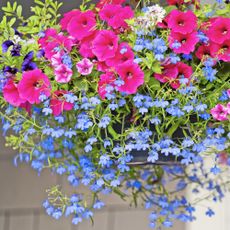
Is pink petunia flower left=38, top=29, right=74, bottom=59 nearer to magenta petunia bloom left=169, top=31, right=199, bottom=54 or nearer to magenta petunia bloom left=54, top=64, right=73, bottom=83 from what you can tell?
magenta petunia bloom left=54, top=64, right=73, bottom=83

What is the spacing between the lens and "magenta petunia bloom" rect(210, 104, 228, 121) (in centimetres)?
120

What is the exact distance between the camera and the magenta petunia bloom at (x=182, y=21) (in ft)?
3.86

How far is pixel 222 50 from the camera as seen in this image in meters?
1.20

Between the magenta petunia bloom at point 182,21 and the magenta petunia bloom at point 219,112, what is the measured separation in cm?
16

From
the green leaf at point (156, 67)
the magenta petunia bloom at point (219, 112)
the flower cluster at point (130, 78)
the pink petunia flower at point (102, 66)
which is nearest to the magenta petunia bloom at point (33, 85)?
the flower cluster at point (130, 78)

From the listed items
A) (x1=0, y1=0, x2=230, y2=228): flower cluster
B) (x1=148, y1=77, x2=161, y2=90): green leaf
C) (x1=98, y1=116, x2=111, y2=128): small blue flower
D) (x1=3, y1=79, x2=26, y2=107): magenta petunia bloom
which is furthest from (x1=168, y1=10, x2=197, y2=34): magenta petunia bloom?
(x1=3, y1=79, x2=26, y2=107): magenta petunia bloom

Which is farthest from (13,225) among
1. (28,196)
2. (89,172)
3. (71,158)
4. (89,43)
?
(89,43)

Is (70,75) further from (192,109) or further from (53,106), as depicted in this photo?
(192,109)

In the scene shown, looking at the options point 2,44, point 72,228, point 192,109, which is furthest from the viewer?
point 72,228

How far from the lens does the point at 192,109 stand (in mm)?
1173

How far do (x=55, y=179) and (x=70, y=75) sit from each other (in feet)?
4.77

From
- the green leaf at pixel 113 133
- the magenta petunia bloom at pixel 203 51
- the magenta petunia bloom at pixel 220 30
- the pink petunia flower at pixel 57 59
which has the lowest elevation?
the green leaf at pixel 113 133

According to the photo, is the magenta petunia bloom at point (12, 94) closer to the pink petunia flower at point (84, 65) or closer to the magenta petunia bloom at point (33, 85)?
the magenta petunia bloom at point (33, 85)

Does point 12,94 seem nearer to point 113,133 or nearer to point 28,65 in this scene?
point 28,65
